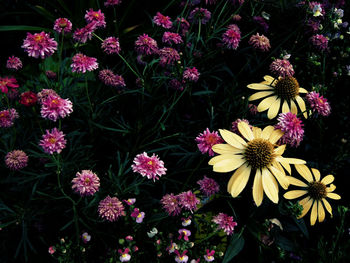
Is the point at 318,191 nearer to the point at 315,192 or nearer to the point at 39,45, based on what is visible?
the point at 315,192

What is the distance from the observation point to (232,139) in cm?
119

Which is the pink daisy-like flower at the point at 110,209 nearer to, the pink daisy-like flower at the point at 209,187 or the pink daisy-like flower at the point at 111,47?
the pink daisy-like flower at the point at 209,187

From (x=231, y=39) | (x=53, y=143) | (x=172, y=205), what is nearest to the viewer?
(x=53, y=143)

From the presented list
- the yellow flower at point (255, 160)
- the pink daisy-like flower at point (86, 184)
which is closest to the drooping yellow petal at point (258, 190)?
the yellow flower at point (255, 160)

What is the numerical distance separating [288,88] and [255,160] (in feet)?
1.55

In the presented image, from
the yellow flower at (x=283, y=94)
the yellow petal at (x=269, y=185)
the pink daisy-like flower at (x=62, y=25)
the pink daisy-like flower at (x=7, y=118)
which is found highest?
the pink daisy-like flower at (x=62, y=25)

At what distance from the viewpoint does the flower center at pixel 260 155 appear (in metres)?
1.17

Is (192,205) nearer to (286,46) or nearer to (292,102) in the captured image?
(292,102)

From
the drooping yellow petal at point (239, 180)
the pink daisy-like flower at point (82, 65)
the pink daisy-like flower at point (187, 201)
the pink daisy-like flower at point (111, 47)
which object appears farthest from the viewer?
the pink daisy-like flower at point (111, 47)

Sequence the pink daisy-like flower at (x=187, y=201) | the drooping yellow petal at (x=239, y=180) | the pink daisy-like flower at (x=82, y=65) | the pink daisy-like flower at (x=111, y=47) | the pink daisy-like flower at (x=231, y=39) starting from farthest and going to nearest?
1. the pink daisy-like flower at (x=231, y=39)
2. the pink daisy-like flower at (x=111, y=47)
3. the pink daisy-like flower at (x=82, y=65)
4. the pink daisy-like flower at (x=187, y=201)
5. the drooping yellow petal at (x=239, y=180)

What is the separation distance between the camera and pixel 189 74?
55.9 inches

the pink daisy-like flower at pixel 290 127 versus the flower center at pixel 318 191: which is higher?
the pink daisy-like flower at pixel 290 127

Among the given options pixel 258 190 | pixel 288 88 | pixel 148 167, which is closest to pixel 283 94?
pixel 288 88

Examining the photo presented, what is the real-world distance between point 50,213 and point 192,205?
2.41ft
